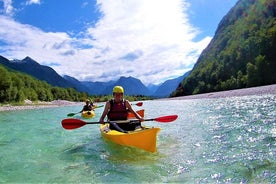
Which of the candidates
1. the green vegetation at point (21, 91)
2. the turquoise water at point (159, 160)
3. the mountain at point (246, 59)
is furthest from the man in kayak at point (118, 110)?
the green vegetation at point (21, 91)

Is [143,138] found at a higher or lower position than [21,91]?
lower

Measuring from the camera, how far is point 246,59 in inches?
3649

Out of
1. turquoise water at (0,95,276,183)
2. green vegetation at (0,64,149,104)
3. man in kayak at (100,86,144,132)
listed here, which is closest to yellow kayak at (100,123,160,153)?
turquoise water at (0,95,276,183)

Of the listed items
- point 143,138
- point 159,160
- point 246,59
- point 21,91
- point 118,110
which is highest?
point 246,59

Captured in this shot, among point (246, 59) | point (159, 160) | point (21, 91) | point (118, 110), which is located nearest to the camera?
point (159, 160)

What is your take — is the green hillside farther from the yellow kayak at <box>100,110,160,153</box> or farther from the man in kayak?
the yellow kayak at <box>100,110,160,153</box>

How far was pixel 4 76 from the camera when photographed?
79.0 metres

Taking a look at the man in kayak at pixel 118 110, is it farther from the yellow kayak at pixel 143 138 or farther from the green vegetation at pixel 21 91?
the green vegetation at pixel 21 91

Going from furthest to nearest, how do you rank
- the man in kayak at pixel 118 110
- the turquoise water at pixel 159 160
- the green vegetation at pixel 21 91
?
1. the green vegetation at pixel 21 91
2. the man in kayak at pixel 118 110
3. the turquoise water at pixel 159 160

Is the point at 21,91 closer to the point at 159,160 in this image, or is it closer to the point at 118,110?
the point at 118,110

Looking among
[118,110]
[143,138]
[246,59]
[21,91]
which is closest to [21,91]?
[21,91]

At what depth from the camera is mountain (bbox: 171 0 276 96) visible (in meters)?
75.9

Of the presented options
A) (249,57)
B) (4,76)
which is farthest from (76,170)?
(249,57)

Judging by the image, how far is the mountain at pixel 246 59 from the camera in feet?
249
